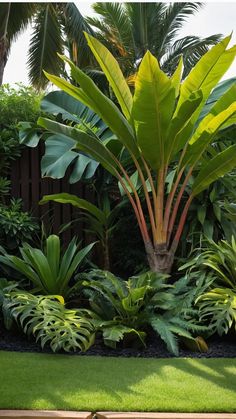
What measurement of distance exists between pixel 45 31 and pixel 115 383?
45.2 ft

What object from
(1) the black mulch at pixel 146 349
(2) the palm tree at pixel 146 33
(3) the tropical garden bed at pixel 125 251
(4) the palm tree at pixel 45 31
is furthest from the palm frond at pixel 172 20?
(1) the black mulch at pixel 146 349

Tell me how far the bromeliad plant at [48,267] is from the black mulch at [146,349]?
0.70m

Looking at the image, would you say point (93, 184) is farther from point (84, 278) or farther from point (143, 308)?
point (143, 308)

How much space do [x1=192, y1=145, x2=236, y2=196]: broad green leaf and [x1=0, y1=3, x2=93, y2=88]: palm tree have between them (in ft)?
33.1

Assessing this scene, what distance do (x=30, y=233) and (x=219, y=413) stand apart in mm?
4012

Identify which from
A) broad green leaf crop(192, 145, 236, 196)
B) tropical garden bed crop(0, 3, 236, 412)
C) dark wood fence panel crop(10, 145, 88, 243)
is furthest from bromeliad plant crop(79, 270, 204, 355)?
dark wood fence panel crop(10, 145, 88, 243)

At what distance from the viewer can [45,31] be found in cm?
1571

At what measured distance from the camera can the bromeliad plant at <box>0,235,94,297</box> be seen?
19.2 feet

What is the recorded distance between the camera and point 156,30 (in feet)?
60.3

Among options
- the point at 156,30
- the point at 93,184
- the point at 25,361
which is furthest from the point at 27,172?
the point at 156,30

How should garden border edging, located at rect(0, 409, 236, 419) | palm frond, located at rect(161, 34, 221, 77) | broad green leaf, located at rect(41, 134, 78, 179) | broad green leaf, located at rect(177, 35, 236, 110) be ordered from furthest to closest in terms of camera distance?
palm frond, located at rect(161, 34, 221, 77), broad green leaf, located at rect(41, 134, 78, 179), broad green leaf, located at rect(177, 35, 236, 110), garden border edging, located at rect(0, 409, 236, 419)

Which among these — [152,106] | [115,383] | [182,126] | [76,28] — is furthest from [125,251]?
[76,28]

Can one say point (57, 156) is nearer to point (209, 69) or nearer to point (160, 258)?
point (160, 258)

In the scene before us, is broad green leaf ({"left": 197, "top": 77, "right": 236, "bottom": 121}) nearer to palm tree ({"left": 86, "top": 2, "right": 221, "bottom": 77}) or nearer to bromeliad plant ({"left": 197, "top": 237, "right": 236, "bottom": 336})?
bromeliad plant ({"left": 197, "top": 237, "right": 236, "bottom": 336})
